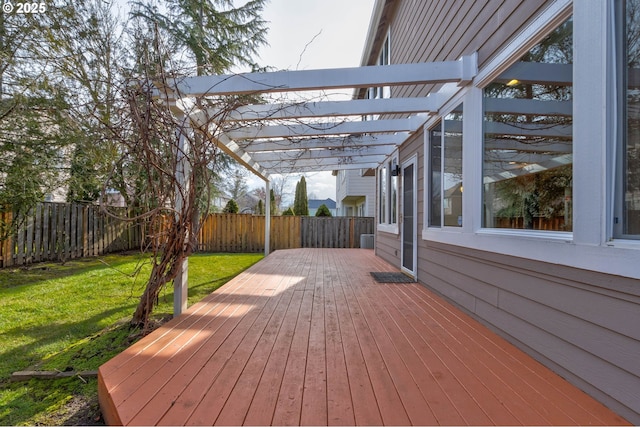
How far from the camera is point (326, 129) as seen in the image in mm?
4512

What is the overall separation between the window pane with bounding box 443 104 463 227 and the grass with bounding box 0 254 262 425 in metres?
3.21

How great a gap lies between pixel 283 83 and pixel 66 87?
5.25 meters

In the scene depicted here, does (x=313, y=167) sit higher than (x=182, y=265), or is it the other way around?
(x=313, y=167)

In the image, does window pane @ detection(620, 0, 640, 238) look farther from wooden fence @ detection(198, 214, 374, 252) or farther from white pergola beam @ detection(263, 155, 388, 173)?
wooden fence @ detection(198, 214, 374, 252)

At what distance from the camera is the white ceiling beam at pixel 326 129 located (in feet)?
15.0

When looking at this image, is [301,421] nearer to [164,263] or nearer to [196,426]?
[196,426]

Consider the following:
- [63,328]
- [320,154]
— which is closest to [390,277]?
[320,154]

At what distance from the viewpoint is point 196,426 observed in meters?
1.39

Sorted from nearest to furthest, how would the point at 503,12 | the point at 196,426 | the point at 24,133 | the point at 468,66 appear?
the point at 196,426
the point at 503,12
the point at 468,66
the point at 24,133

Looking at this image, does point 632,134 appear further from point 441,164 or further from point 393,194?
point 393,194

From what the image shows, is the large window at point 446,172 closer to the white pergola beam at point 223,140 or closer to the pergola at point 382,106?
the pergola at point 382,106

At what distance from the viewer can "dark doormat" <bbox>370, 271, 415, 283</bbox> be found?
15.1ft

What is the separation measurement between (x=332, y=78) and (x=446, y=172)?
5.52ft

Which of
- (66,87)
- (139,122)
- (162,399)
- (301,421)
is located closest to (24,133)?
(66,87)
